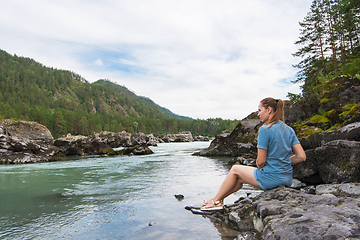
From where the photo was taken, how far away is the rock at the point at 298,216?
247 centimetres

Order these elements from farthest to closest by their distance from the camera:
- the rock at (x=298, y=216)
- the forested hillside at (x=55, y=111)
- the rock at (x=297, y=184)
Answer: the forested hillside at (x=55, y=111) → the rock at (x=297, y=184) → the rock at (x=298, y=216)

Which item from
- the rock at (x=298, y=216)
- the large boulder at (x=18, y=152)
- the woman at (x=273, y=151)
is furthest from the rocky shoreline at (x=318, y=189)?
the large boulder at (x=18, y=152)

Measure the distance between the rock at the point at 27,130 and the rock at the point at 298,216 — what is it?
160ft

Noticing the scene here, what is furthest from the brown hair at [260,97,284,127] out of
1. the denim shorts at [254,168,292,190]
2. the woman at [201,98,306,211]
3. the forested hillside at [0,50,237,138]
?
the forested hillside at [0,50,237,138]

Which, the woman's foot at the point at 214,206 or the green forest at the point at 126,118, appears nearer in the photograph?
the woman's foot at the point at 214,206

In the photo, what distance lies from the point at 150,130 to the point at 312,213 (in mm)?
148990

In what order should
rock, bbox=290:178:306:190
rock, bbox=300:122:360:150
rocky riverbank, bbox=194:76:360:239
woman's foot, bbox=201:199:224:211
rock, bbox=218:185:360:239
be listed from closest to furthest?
rock, bbox=218:185:360:239 < rocky riverbank, bbox=194:76:360:239 < woman's foot, bbox=201:199:224:211 < rock, bbox=290:178:306:190 < rock, bbox=300:122:360:150

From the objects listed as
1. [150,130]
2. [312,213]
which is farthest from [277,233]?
[150,130]

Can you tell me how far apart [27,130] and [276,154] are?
52.8m

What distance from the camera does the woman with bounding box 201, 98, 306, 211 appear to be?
386 cm

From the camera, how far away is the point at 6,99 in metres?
122

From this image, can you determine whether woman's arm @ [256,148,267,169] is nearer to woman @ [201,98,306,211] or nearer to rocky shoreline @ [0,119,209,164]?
woman @ [201,98,306,211]

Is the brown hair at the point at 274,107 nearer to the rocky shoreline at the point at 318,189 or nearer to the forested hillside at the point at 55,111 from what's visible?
the rocky shoreline at the point at 318,189

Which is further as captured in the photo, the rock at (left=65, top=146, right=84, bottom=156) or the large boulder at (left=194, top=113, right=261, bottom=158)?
the rock at (left=65, top=146, right=84, bottom=156)
